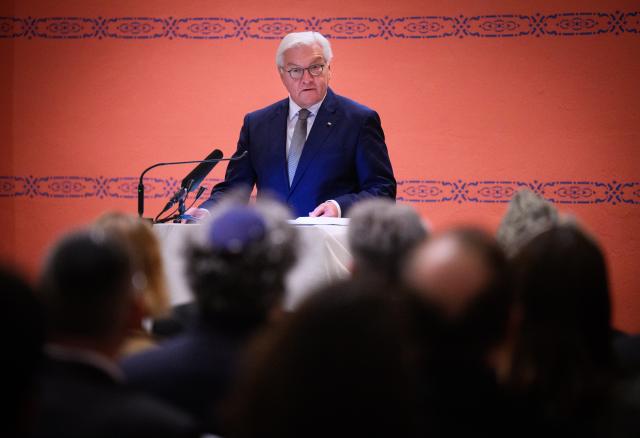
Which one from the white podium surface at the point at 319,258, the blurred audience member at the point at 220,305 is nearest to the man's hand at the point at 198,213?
the white podium surface at the point at 319,258

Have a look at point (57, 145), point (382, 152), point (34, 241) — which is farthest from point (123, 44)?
point (382, 152)

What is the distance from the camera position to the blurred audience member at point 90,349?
1094 mm

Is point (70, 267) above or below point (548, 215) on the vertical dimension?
below

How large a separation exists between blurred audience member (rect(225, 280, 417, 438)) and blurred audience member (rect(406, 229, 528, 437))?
0.21 metres

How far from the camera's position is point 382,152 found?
12.1 ft

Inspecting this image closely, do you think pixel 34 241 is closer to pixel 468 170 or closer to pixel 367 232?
pixel 468 170

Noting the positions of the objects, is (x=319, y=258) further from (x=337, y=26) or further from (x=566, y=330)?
(x=337, y=26)

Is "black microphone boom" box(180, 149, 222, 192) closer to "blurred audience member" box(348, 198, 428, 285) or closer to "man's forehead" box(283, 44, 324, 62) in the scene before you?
"man's forehead" box(283, 44, 324, 62)

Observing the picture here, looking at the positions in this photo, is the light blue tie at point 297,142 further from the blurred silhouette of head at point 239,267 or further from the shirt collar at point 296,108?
the blurred silhouette of head at point 239,267

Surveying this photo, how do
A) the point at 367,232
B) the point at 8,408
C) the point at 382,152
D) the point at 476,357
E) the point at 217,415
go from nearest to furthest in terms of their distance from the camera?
1. the point at 8,408
2. the point at 476,357
3. the point at 217,415
4. the point at 367,232
5. the point at 382,152

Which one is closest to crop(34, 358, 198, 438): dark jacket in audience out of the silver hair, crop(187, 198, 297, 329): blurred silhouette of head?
crop(187, 198, 297, 329): blurred silhouette of head

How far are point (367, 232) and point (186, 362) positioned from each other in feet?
1.65

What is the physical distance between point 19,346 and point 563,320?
36.5 inches

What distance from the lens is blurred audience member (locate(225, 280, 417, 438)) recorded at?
96cm
